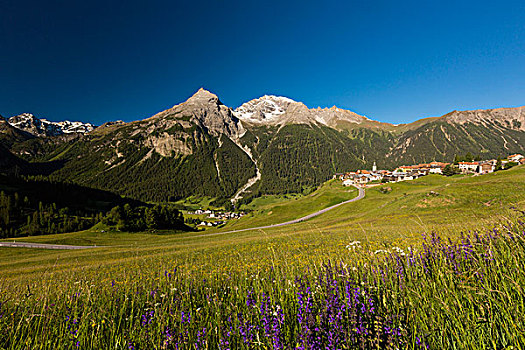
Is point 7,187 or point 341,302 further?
point 7,187

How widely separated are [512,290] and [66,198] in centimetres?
18049

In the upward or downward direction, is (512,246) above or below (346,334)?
above

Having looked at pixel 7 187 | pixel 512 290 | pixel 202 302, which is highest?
pixel 7 187

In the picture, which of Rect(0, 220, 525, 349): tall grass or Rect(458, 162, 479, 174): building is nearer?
Rect(0, 220, 525, 349): tall grass

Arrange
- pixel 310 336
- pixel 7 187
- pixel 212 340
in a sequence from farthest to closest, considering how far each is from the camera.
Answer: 1. pixel 7 187
2. pixel 212 340
3. pixel 310 336

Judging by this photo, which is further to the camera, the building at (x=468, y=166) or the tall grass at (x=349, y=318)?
the building at (x=468, y=166)

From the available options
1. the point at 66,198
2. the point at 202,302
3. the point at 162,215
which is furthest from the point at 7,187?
the point at 202,302

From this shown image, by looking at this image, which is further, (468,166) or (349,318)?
(468,166)

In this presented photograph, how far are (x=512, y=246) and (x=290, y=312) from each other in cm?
435

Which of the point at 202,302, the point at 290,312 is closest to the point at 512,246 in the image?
the point at 290,312

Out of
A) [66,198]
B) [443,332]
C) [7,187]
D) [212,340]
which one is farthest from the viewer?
[66,198]

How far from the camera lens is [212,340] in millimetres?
3365

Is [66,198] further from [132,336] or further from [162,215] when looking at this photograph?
[132,336]

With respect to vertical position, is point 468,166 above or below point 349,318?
above
